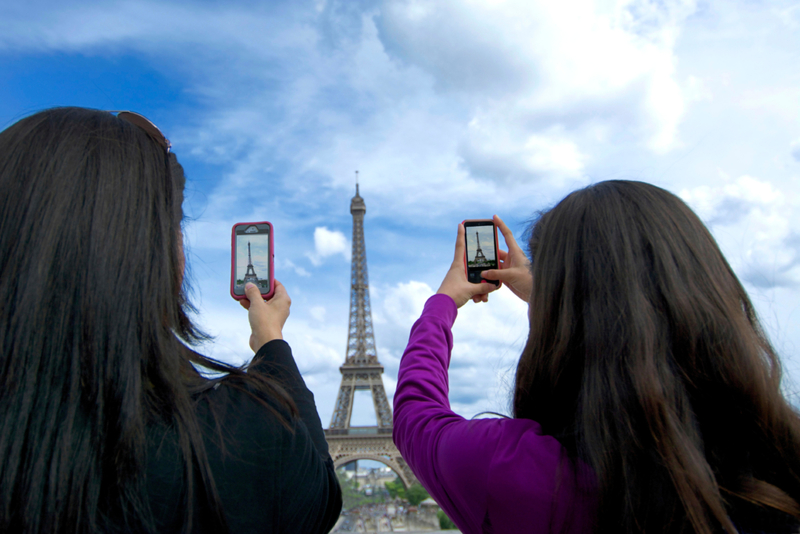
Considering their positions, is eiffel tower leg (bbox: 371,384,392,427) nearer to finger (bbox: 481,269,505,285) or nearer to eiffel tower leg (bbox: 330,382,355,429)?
eiffel tower leg (bbox: 330,382,355,429)

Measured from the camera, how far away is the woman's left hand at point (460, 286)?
2.56 metres

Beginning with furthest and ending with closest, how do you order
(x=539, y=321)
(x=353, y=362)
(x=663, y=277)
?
(x=353, y=362)
(x=539, y=321)
(x=663, y=277)

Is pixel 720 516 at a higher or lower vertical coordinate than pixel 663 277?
lower

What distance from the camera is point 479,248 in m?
2.79

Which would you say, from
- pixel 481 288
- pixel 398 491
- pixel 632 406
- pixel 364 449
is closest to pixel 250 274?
pixel 481 288

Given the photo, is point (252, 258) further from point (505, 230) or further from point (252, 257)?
point (505, 230)

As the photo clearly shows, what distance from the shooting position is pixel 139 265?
1.51 m

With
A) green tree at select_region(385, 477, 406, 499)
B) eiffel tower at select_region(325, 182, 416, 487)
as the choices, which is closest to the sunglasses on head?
eiffel tower at select_region(325, 182, 416, 487)

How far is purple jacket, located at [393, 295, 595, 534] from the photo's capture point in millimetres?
1540

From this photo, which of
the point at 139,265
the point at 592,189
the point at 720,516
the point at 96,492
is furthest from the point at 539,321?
the point at 96,492

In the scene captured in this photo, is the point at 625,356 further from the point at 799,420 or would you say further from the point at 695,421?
the point at 799,420

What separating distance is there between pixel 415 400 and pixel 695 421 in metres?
0.89

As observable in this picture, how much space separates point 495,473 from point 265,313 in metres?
1.06

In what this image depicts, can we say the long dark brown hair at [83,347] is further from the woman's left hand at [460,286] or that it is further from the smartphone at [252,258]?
the woman's left hand at [460,286]
